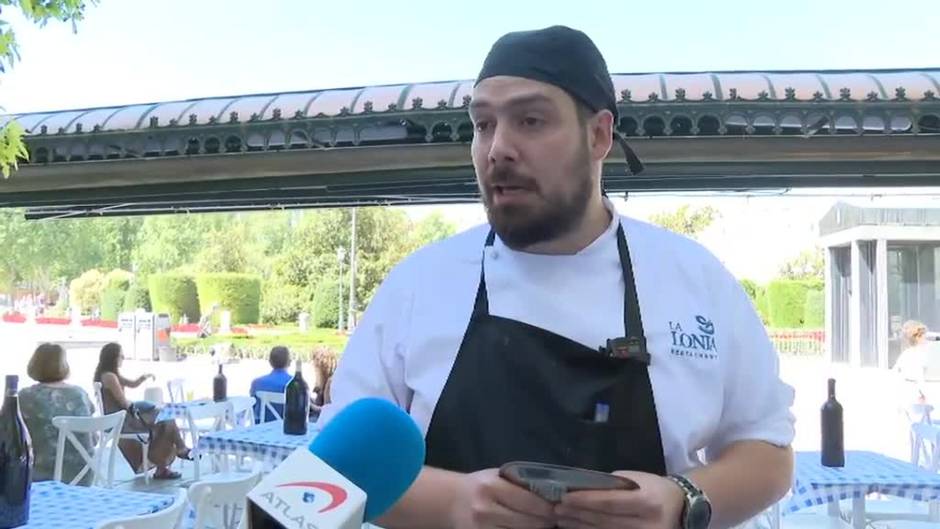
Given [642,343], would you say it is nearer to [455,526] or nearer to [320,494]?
[455,526]

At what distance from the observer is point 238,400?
635 centimetres

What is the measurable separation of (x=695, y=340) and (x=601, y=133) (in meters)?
0.32

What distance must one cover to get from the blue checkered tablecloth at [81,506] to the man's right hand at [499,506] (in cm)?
227

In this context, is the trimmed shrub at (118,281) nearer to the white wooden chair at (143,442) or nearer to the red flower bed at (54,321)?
the red flower bed at (54,321)

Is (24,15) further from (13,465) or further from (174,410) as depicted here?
(174,410)

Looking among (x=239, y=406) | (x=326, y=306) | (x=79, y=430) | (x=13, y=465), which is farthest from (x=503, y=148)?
(x=326, y=306)

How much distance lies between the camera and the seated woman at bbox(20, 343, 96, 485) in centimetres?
545

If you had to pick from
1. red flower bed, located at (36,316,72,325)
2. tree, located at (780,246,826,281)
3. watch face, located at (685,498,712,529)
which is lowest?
red flower bed, located at (36,316,72,325)

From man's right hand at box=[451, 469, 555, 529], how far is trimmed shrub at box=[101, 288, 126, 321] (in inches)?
1460

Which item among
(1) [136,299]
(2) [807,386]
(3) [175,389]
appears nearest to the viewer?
(3) [175,389]

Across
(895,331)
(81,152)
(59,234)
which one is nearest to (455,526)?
(81,152)

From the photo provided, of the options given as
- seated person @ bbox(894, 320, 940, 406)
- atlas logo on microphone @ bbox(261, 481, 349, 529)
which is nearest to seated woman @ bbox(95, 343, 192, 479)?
seated person @ bbox(894, 320, 940, 406)

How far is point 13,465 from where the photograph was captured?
2.79 m

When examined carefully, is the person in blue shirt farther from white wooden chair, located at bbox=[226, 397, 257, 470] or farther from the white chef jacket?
the white chef jacket
